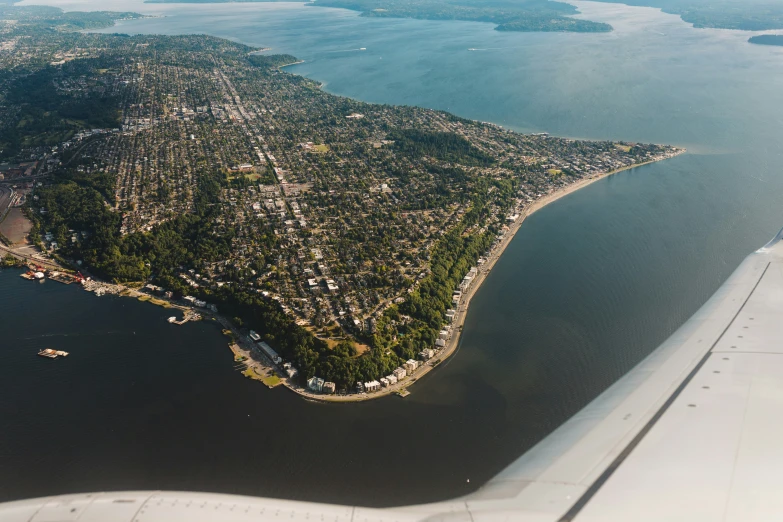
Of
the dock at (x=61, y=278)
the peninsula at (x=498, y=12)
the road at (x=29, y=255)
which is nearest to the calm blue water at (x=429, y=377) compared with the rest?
the dock at (x=61, y=278)

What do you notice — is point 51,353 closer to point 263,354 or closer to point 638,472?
point 263,354

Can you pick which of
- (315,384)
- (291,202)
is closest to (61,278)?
(291,202)

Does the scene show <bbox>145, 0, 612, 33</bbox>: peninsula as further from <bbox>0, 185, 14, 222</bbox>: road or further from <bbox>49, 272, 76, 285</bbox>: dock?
<bbox>49, 272, 76, 285</bbox>: dock

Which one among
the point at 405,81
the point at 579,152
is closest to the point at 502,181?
the point at 579,152

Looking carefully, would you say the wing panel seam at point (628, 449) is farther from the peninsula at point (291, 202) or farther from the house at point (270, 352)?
the house at point (270, 352)

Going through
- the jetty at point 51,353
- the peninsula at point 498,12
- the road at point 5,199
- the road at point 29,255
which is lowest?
the jetty at point 51,353

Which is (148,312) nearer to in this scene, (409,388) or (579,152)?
(409,388)

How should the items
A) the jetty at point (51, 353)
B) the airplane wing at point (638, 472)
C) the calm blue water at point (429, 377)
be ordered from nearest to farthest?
the airplane wing at point (638, 472)
the calm blue water at point (429, 377)
the jetty at point (51, 353)
